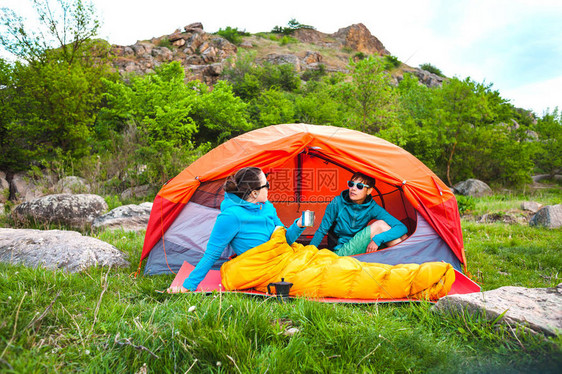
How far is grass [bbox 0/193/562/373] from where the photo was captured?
4.73ft

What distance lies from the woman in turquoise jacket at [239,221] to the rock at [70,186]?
6.72m

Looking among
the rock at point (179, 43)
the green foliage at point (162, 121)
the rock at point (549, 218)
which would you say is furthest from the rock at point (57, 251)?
the rock at point (179, 43)

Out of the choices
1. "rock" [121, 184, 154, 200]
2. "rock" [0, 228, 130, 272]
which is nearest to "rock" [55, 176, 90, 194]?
"rock" [121, 184, 154, 200]

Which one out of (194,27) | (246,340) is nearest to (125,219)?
(246,340)

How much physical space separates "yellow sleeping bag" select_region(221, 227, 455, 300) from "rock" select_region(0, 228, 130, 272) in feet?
5.15

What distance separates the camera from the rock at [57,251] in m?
3.29

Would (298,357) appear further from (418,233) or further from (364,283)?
(418,233)

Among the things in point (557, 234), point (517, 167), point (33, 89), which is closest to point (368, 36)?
point (517, 167)

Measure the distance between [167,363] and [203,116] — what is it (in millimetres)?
14241

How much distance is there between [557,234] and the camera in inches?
215

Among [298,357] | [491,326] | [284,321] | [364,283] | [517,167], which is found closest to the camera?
[298,357]

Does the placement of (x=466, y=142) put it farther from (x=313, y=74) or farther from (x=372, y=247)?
(x=313, y=74)

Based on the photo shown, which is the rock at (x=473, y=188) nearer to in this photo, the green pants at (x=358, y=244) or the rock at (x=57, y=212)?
the green pants at (x=358, y=244)

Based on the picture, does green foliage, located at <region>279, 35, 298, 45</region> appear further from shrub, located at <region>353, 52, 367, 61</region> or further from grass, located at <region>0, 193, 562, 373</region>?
grass, located at <region>0, 193, 562, 373</region>
